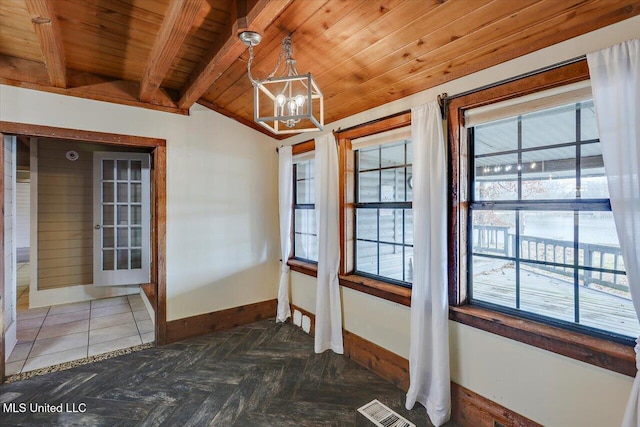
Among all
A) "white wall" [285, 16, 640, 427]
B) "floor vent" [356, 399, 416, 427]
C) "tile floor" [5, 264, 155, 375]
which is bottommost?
"floor vent" [356, 399, 416, 427]

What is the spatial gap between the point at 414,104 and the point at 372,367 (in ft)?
7.39

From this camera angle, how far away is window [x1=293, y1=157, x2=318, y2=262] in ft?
12.4

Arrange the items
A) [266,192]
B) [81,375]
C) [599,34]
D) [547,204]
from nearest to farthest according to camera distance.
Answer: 1. [599,34]
2. [547,204]
3. [81,375]
4. [266,192]

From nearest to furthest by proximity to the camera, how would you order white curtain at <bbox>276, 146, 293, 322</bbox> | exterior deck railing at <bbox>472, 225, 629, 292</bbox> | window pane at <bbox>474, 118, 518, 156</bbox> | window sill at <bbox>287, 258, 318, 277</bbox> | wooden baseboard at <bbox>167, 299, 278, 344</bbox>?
1. exterior deck railing at <bbox>472, 225, 629, 292</bbox>
2. window pane at <bbox>474, 118, 518, 156</bbox>
3. wooden baseboard at <bbox>167, 299, 278, 344</bbox>
4. window sill at <bbox>287, 258, 318, 277</bbox>
5. white curtain at <bbox>276, 146, 293, 322</bbox>

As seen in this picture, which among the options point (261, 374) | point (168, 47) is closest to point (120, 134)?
point (168, 47)

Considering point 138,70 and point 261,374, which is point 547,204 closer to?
point 261,374

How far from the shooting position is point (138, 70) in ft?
8.90

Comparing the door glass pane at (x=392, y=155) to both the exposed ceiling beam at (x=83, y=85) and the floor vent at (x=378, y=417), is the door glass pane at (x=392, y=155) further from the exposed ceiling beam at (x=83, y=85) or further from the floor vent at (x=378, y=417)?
the exposed ceiling beam at (x=83, y=85)

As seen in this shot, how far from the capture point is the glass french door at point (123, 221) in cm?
439

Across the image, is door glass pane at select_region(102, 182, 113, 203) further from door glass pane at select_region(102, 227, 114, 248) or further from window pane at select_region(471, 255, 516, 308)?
window pane at select_region(471, 255, 516, 308)

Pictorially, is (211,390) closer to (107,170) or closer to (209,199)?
(209,199)

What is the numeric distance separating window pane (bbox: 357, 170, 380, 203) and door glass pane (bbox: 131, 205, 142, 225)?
3.39m

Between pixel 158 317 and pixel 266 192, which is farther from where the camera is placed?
pixel 266 192

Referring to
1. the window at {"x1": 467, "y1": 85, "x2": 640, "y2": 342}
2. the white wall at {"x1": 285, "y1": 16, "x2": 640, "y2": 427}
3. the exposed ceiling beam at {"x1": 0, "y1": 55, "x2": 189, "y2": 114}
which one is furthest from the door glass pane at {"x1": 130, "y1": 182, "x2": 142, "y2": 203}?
the window at {"x1": 467, "y1": 85, "x2": 640, "y2": 342}
